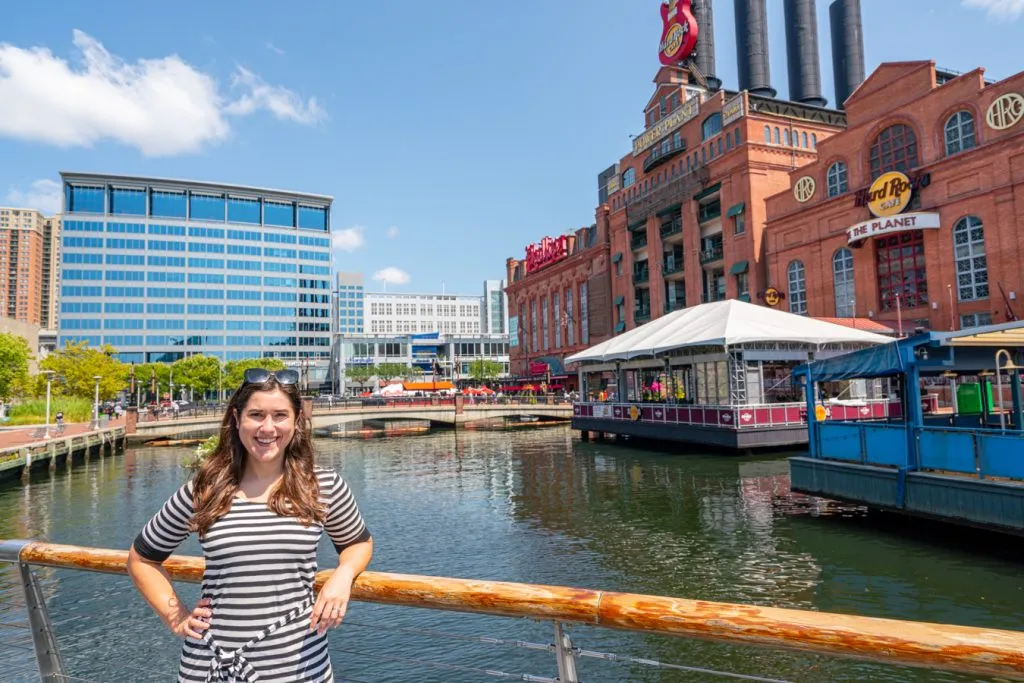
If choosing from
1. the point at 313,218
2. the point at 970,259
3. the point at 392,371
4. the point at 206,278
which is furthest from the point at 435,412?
the point at 313,218

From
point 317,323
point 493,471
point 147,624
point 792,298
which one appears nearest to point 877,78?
point 792,298

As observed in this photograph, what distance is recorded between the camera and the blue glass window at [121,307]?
101000 mm

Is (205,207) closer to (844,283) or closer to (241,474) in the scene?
(844,283)

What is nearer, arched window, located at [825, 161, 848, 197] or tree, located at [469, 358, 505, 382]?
arched window, located at [825, 161, 848, 197]

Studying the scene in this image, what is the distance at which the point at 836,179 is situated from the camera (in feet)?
141

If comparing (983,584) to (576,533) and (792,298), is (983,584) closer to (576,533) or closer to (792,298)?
(576,533)

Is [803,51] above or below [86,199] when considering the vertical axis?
above

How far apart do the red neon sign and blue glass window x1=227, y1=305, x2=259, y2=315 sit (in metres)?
50.7

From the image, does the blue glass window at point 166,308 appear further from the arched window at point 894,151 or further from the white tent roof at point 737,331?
the arched window at point 894,151

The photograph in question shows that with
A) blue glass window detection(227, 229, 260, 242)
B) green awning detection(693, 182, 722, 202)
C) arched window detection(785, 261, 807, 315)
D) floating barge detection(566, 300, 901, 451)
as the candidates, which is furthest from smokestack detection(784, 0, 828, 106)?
blue glass window detection(227, 229, 260, 242)

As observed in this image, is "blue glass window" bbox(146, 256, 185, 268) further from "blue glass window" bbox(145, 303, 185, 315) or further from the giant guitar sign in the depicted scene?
the giant guitar sign

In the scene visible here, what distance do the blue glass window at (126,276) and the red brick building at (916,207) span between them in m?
98.4

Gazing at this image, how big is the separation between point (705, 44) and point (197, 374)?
75.1 m

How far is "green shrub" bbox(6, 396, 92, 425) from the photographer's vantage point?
150ft
